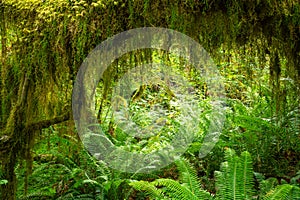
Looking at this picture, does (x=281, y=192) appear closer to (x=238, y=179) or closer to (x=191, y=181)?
(x=238, y=179)

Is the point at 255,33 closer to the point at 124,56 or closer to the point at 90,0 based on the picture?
the point at 124,56

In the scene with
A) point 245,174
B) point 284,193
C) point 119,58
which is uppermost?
point 119,58

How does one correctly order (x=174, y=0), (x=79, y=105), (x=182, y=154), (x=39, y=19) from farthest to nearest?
(x=182, y=154) < (x=79, y=105) < (x=39, y=19) < (x=174, y=0)

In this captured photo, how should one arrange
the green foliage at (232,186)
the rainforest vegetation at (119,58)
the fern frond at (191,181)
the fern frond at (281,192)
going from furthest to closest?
the fern frond at (191,181) < the green foliage at (232,186) < the fern frond at (281,192) < the rainforest vegetation at (119,58)

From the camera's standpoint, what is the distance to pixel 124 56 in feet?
5.18

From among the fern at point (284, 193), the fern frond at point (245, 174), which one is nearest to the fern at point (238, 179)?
the fern frond at point (245, 174)

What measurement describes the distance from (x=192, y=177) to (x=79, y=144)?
1741mm

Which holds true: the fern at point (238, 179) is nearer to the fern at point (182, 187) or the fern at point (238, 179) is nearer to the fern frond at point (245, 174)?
the fern frond at point (245, 174)

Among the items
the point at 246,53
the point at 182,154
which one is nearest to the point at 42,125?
the point at 246,53

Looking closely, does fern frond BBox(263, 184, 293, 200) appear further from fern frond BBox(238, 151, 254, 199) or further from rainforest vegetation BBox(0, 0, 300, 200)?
fern frond BBox(238, 151, 254, 199)

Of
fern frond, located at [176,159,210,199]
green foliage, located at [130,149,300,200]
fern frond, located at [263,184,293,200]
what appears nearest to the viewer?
fern frond, located at [263,184,293,200]

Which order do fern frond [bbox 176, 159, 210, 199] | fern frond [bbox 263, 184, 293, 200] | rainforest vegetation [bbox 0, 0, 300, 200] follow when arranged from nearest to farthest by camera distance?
1. rainforest vegetation [bbox 0, 0, 300, 200]
2. fern frond [bbox 263, 184, 293, 200]
3. fern frond [bbox 176, 159, 210, 199]

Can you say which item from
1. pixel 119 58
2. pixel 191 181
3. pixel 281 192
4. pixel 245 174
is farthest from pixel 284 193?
pixel 119 58

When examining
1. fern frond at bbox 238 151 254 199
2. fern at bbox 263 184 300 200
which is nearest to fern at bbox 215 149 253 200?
fern frond at bbox 238 151 254 199
